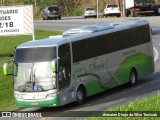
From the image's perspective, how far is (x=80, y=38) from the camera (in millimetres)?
22328

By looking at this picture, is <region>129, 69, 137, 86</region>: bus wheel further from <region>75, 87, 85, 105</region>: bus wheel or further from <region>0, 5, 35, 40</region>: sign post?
<region>0, 5, 35, 40</region>: sign post

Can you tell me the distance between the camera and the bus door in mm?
20641

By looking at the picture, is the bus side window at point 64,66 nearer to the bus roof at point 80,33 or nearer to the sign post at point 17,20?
the bus roof at point 80,33

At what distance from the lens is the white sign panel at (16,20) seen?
2997cm

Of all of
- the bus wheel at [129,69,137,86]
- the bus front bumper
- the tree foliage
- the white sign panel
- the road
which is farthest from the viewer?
the tree foliage

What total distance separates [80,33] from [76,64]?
1923 mm

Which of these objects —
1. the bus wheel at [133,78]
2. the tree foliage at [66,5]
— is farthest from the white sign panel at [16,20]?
the tree foliage at [66,5]

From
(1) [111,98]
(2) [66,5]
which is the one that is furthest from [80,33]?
(2) [66,5]

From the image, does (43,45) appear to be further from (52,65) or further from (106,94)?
(106,94)

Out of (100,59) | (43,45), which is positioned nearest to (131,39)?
(100,59)

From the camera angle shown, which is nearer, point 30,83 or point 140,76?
point 30,83

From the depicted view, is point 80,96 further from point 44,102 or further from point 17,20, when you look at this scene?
point 17,20

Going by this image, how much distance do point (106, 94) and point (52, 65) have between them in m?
4.49

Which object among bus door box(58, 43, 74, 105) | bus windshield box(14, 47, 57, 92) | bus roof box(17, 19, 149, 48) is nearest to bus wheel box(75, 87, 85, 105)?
bus door box(58, 43, 74, 105)
